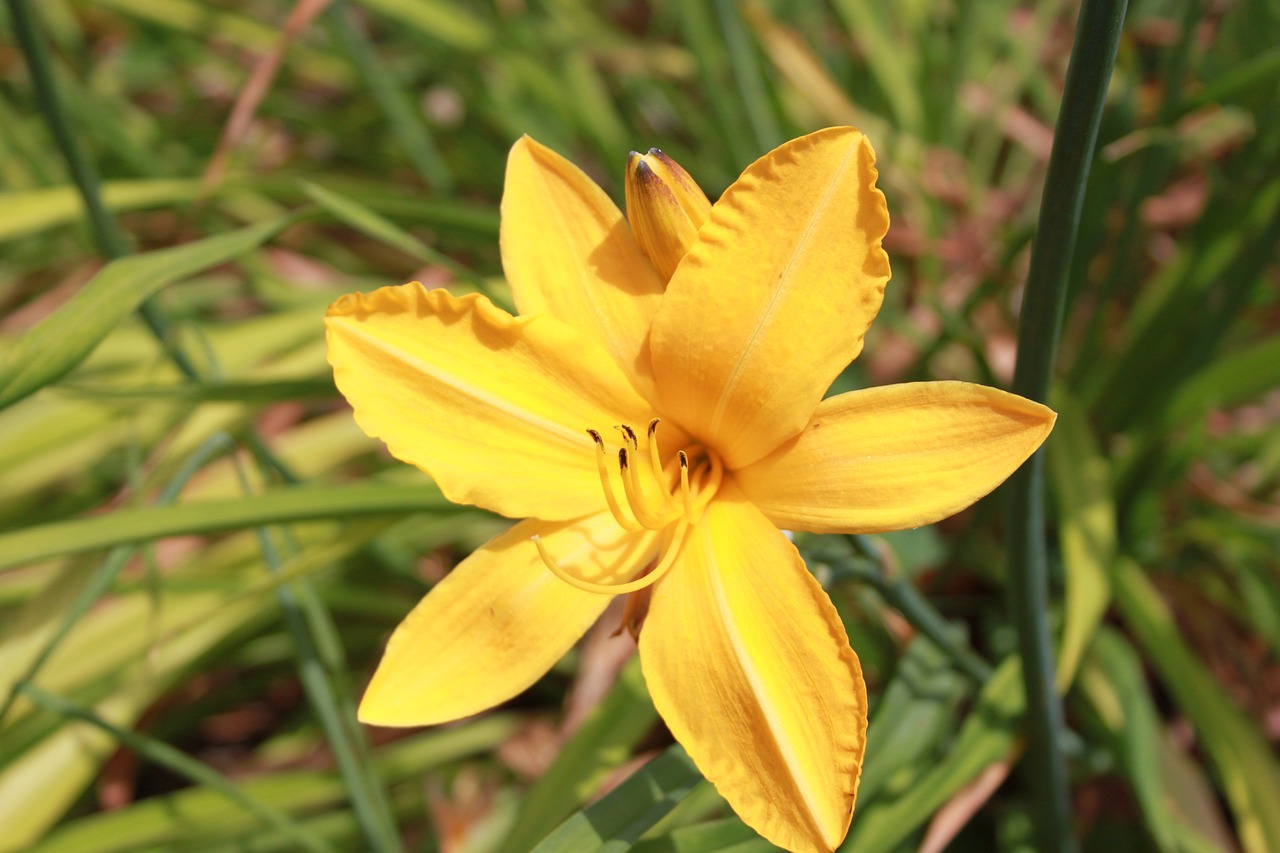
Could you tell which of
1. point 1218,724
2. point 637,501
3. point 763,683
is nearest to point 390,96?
point 637,501

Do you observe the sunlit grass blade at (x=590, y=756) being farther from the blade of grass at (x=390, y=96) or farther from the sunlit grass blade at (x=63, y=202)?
the blade of grass at (x=390, y=96)

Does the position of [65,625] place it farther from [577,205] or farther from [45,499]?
[45,499]

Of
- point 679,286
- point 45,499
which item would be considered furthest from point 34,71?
point 45,499

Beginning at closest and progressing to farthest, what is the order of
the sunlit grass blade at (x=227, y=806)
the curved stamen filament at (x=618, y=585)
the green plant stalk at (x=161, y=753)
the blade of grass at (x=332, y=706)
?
the curved stamen filament at (x=618, y=585) < the green plant stalk at (x=161, y=753) < the blade of grass at (x=332, y=706) < the sunlit grass blade at (x=227, y=806)

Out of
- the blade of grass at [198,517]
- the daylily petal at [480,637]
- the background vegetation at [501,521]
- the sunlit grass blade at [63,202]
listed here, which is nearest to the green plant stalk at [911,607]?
the background vegetation at [501,521]

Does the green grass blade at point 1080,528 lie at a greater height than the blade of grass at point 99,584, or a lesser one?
lesser
